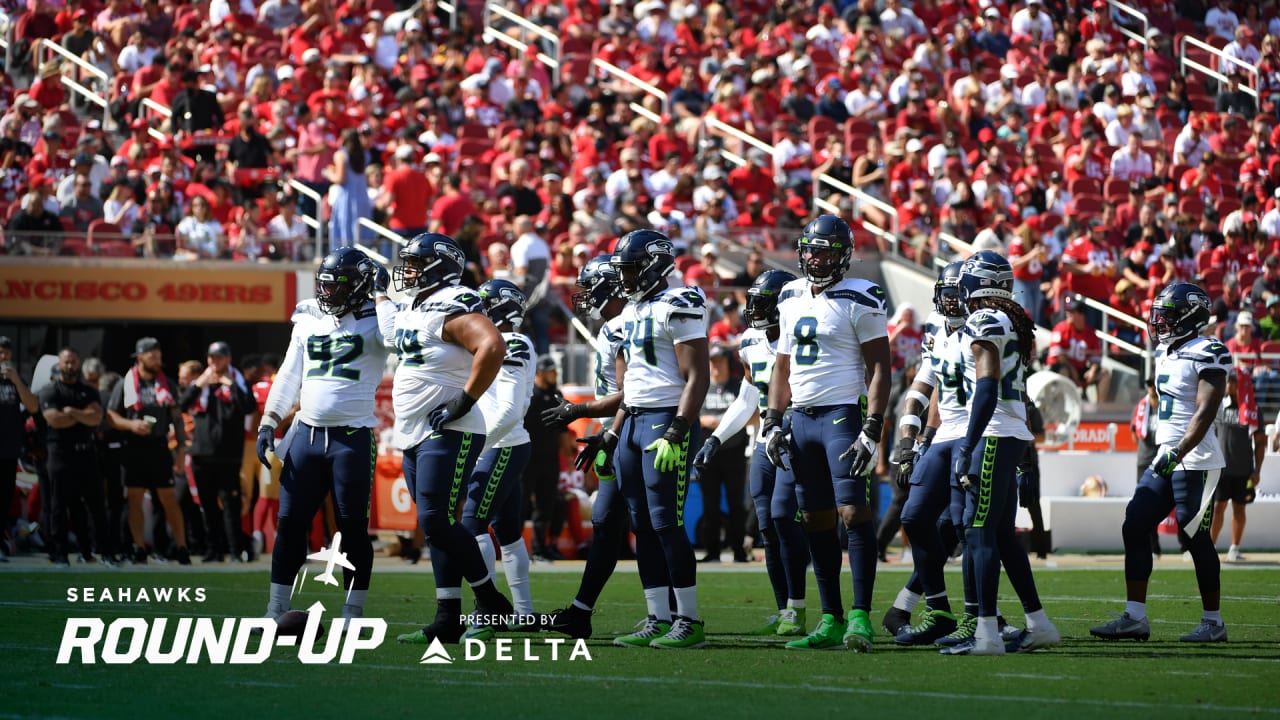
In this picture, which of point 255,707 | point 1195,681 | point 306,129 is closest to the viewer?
point 255,707

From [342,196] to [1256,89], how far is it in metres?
13.9

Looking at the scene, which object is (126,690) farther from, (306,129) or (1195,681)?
(306,129)

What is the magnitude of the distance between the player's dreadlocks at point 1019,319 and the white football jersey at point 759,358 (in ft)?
5.07

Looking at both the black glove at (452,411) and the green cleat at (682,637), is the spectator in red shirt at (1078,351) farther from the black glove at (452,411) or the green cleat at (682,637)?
the black glove at (452,411)

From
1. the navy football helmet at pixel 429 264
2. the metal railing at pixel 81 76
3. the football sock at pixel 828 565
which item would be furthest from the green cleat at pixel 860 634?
the metal railing at pixel 81 76

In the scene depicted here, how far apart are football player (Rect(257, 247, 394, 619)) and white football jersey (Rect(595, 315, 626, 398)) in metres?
1.12

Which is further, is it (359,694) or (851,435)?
(851,435)

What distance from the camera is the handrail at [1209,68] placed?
88.2ft

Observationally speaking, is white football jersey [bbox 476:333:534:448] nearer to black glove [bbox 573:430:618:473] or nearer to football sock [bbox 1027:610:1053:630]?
black glove [bbox 573:430:618:473]

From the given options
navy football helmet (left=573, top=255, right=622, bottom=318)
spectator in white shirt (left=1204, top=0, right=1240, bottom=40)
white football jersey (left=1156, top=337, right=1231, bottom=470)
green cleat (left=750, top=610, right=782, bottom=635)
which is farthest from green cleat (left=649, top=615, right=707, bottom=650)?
spectator in white shirt (left=1204, top=0, right=1240, bottom=40)

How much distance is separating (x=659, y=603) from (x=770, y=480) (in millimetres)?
1405

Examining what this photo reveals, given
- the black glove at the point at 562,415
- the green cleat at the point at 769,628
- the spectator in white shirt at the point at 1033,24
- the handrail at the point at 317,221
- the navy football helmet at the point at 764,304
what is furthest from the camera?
the spectator in white shirt at the point at 1033,24

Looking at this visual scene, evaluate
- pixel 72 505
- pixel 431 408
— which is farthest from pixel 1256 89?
pixel 431 408

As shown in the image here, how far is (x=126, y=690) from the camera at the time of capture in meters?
7.21
